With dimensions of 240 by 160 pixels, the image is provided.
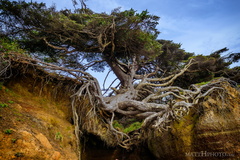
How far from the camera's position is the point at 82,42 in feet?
24.4

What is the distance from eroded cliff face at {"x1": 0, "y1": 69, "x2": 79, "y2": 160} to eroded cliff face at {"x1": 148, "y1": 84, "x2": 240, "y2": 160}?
3991 mm

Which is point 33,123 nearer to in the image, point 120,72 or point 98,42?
point 98,42

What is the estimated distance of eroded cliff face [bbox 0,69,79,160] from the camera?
302 centimetres

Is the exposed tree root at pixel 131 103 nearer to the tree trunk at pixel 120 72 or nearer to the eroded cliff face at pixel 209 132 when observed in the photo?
the eroded cliff face at pixel 209 132

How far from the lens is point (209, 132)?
4.96m

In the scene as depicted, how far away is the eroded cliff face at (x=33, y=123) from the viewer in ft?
9.91

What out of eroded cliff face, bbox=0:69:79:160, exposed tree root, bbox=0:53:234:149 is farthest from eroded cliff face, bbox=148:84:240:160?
eroded cliff face, bbox=0:69:79:160

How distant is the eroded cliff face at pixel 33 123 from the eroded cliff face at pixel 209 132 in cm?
399

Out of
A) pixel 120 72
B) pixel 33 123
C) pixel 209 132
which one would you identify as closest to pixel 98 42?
pixel 120 72

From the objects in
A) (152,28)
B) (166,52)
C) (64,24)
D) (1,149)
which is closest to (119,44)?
(152,28)

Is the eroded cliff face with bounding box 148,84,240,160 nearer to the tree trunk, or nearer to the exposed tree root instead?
the exposed tree root

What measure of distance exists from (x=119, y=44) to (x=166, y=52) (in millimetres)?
4132

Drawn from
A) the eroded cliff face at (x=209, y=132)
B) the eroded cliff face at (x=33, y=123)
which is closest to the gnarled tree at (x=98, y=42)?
the eroded cliff face at (x=209, y=132)

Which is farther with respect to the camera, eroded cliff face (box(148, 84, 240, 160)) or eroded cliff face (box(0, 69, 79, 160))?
eroded cliff face (box(148, 84, 240, 160))
